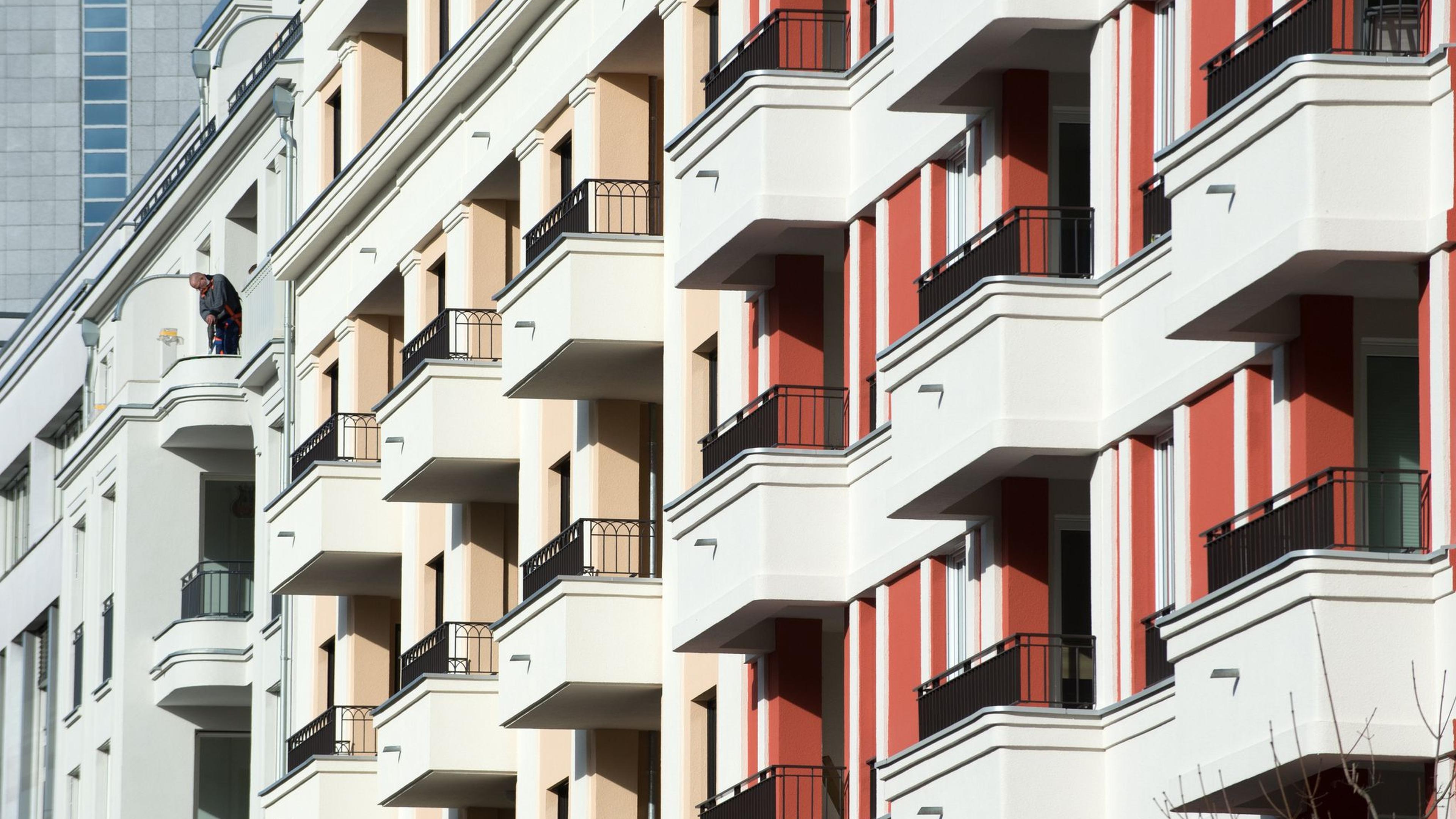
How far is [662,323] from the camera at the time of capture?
118ft

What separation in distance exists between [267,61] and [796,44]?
22097 mm

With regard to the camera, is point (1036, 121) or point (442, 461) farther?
point (442, 461)

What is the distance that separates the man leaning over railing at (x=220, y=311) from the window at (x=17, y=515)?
57.2ft

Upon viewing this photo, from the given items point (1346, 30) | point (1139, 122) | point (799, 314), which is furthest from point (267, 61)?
point (1346, 30)

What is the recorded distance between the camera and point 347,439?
4609 cm

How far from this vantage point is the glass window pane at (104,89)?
80.6m

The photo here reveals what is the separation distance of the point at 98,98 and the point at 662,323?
155ft

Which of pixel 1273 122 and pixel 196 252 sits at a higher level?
→ pixel 196 252

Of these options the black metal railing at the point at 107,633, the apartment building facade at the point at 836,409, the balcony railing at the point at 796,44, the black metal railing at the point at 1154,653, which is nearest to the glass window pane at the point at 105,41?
the black metal railing at the point at 107,633

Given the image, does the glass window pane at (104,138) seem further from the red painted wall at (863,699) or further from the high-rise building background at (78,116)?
the red painted wall at (863,699)

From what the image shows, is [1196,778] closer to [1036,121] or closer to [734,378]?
[1036,121]

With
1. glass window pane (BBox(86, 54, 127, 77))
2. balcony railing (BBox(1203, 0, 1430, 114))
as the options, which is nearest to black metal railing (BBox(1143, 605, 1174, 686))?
balcony railing (BBox(1203, 0, 1430, 114))

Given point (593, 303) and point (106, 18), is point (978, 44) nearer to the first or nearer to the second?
point (593, 303)

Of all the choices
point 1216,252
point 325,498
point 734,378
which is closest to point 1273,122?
point 1216,252
